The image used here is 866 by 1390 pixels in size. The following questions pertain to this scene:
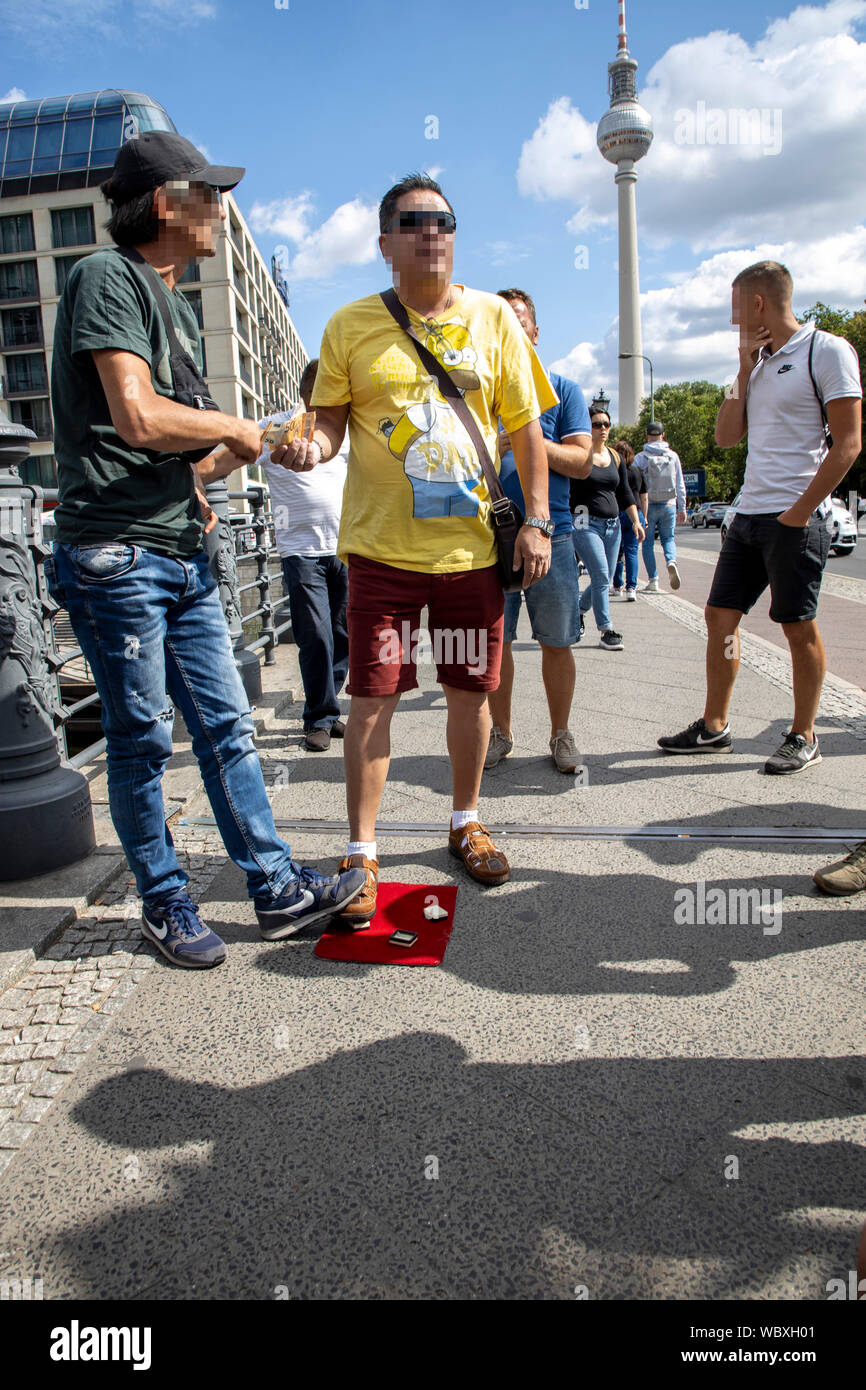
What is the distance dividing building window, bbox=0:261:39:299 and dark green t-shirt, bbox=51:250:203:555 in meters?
53.7

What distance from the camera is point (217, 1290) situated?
1.39m

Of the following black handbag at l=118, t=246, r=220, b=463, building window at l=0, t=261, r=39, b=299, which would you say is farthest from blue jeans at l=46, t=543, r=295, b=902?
building window at l=0, t=261, r=39, b=299

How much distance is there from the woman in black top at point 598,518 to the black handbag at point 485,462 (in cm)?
420

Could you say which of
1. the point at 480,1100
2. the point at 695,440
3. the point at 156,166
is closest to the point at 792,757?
the point at 480,1100

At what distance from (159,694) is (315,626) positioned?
2246 millimetres

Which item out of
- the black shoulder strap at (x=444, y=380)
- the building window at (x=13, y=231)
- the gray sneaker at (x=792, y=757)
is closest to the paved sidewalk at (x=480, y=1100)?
the gray sneaker at (x=792, y=757)

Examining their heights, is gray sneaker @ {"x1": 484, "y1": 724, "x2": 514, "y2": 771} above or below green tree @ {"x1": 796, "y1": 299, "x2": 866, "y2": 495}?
below

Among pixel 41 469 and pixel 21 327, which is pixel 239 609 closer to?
pixel 41 469

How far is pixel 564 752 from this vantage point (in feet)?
13.2

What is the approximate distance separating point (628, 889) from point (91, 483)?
197 centimetres

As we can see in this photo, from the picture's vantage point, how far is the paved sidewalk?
1444 millimetres

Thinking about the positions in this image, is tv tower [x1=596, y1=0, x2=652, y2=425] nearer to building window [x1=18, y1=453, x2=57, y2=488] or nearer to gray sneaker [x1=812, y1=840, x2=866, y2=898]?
building window [x1=18, y1=453, x2=57, y2=488]

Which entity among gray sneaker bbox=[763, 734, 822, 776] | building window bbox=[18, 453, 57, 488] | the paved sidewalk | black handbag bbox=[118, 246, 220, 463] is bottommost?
the paved sidewalk
